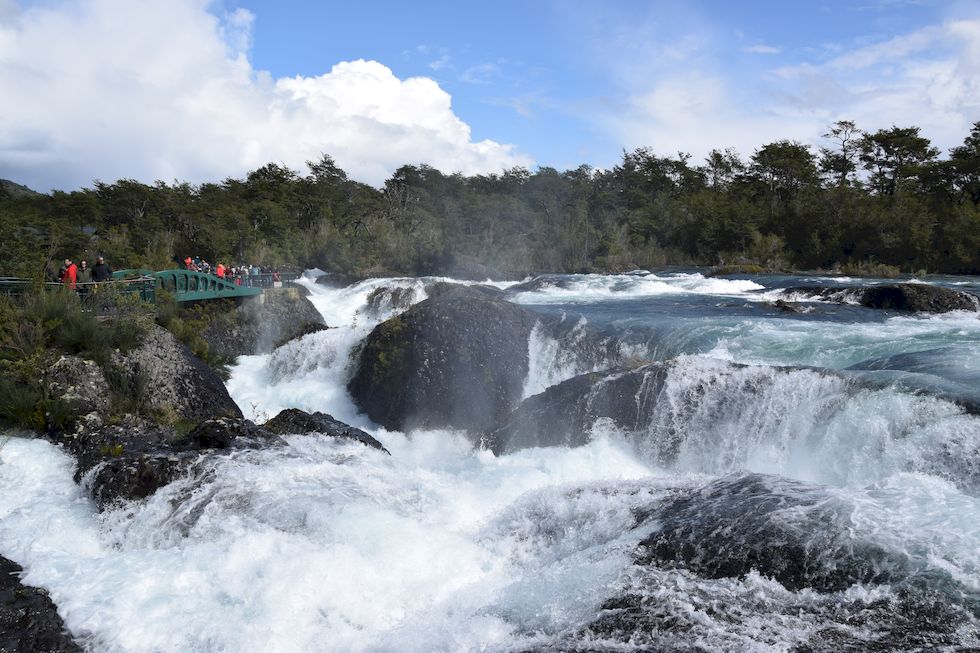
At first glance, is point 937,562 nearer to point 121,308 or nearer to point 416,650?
point 416,650

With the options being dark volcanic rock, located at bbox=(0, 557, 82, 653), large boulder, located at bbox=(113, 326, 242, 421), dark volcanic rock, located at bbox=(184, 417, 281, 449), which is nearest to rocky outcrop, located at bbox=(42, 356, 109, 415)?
large boulder, located at bbox=(113, 326, 242, 421)

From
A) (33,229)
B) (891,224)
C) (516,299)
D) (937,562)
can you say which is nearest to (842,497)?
(937,562)

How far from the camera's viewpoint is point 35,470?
8031 millimetres

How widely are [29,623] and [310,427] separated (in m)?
4.52

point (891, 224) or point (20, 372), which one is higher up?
point (891, 224)

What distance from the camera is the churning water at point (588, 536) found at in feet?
14.6

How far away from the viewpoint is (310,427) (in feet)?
31.1

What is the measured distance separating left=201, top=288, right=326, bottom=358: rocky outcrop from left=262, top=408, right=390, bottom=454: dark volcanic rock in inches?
367

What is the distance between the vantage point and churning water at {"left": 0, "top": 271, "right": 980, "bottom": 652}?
4.45 metres

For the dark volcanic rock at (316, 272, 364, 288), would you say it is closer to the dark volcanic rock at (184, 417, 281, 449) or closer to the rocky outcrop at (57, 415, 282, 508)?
the rocky outcrop at (57, 415, 282, 508)

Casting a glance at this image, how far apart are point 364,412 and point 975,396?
10474 millimetres

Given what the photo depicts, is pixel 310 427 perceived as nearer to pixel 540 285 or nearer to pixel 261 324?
pixel 261 324

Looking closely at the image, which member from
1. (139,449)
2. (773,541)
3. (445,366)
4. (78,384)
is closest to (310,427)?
(139,449)

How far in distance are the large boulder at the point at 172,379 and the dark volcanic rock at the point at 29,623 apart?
17.2ft
